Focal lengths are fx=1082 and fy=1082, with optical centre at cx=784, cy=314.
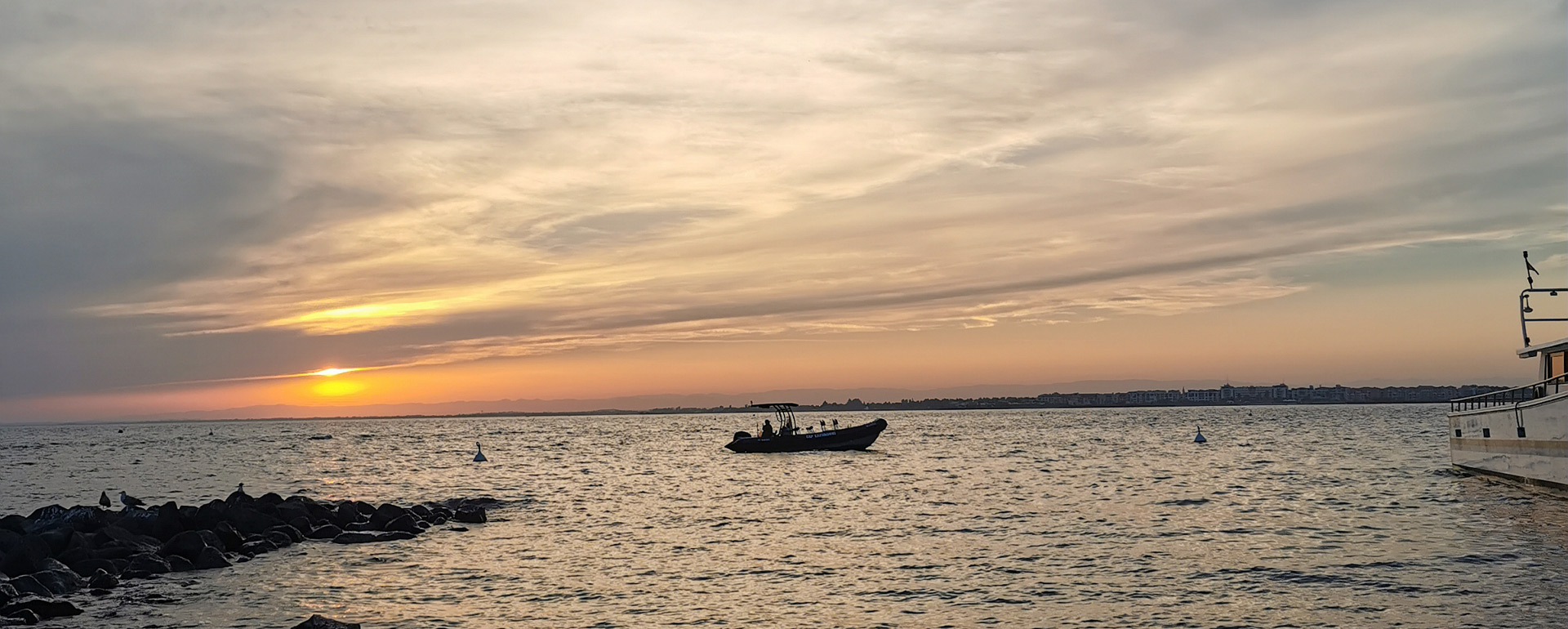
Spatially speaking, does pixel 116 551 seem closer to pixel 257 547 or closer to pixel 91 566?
pixel 91 566

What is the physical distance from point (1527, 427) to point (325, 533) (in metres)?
41.8

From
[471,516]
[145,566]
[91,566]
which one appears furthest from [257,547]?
[471,516]

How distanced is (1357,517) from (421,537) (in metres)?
31.0

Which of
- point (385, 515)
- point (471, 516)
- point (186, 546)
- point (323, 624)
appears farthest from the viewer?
point (471, 516)

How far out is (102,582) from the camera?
83.6ft

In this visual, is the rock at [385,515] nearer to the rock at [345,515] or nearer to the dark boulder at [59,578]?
the rock at [345,515]

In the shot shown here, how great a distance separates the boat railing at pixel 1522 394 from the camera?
119 ft

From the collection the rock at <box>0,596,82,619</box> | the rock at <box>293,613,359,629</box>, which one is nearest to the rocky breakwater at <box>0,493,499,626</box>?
the rock at <box>0,596,82,619</box>

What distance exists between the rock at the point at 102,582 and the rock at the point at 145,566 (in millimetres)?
736

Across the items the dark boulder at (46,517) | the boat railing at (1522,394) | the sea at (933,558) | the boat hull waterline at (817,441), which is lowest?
the sea at (933,558)

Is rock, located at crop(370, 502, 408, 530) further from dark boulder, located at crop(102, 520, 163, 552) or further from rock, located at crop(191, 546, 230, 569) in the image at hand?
rock, located at crop(191, 546, 230, 569)

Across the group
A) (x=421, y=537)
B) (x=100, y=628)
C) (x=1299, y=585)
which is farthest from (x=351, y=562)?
(x=1299, y=585)

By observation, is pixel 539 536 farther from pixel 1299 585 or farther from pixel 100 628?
pixel 1299 585

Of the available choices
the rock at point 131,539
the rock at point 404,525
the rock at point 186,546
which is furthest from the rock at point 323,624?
the rock at point 404,525
